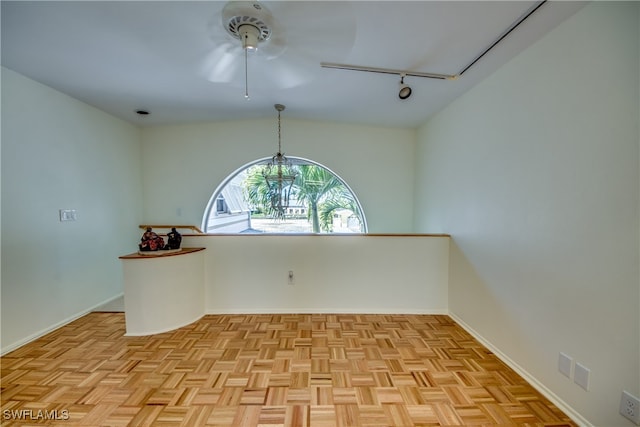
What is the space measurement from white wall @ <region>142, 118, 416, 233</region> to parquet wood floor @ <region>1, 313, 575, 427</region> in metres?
2.04

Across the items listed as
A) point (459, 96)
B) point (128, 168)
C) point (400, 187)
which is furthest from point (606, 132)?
point (128, 168)

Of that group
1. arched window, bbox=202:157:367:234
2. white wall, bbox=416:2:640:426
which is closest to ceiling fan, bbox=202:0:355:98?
white wall, bbox=416:2:640:426

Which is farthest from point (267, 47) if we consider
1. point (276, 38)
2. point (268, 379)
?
point (268, 379)

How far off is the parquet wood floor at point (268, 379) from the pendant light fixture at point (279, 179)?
5.69ft

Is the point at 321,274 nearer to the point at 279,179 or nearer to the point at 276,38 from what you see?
the point at 279,179

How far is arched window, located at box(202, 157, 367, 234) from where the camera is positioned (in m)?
4.23

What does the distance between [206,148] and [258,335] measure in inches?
119

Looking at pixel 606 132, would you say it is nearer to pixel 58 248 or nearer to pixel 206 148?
pixel 206 148

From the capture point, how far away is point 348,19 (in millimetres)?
1615

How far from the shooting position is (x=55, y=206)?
104 inches

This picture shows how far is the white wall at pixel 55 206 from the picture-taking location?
2239mm

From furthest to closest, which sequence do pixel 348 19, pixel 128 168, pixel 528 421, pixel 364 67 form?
pixel 128 168 → pixel 364 67 → pixel 348 19 → pixel 528 421

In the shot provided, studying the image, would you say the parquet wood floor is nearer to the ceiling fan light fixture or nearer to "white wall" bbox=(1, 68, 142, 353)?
Answer: "white wall" bbox=(1, 68, 142, 353)

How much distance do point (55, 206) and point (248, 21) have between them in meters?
2.83
